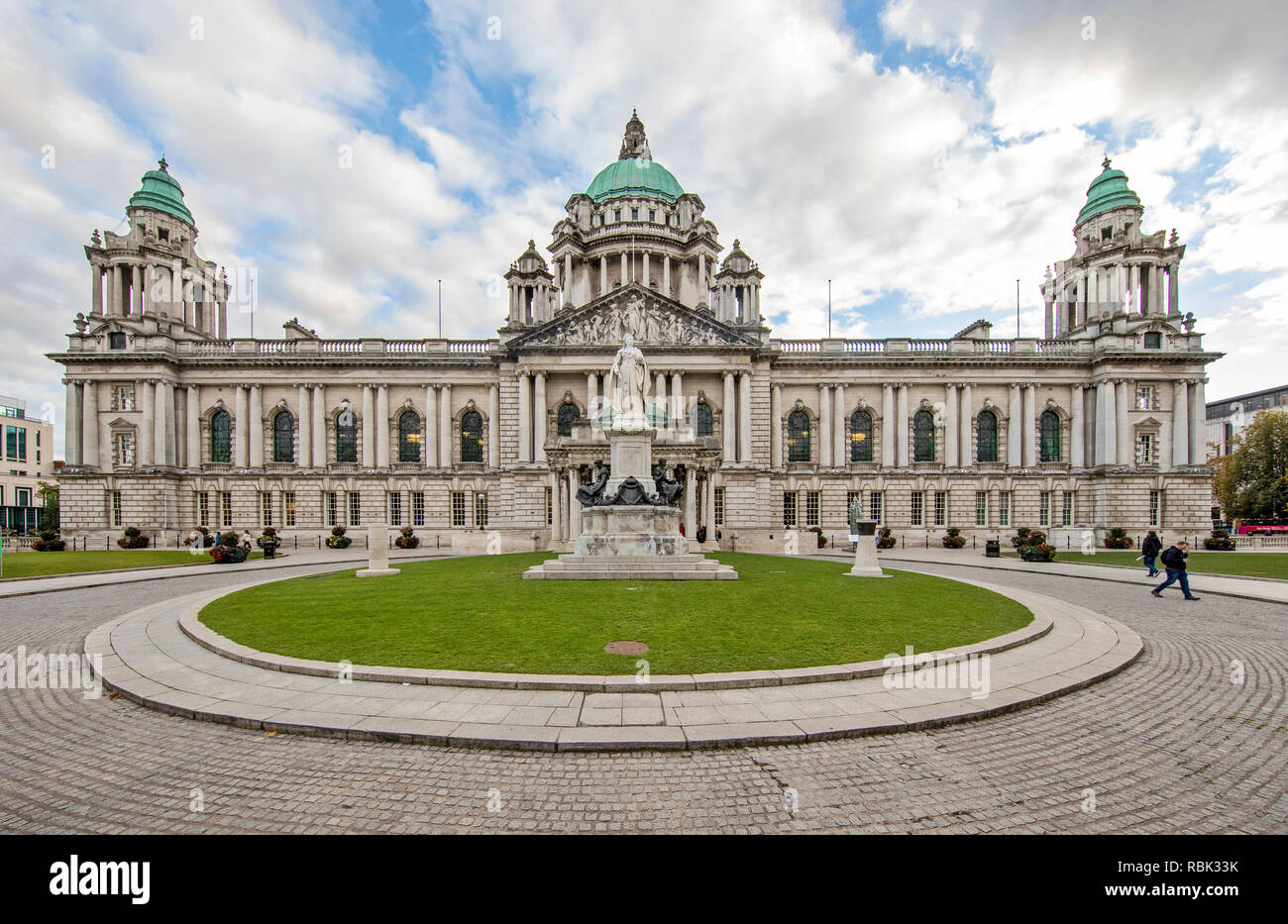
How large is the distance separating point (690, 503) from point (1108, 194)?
47299 mm

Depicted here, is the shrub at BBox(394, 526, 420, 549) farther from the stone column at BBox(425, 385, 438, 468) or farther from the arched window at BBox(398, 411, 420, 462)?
the arched window at BBox(398, 411, 420, 462)

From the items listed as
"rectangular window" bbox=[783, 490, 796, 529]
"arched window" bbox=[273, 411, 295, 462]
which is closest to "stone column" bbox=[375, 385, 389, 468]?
"arched window" bbox=[273, 411, 295, 462]

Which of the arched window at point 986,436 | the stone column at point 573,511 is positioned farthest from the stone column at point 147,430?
the arched window at point 986,436

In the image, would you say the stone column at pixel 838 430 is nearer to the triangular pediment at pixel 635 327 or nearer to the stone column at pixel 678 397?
the triangular pediment at pixel 635 327

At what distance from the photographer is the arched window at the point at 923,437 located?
44781mm

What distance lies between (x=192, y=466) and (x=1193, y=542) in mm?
77388

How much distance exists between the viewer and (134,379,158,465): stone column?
4238cm

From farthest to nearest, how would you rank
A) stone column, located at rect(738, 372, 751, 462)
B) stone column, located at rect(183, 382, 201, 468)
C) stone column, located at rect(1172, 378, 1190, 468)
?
stone column, located at rect(183, 382, 201, 468) < stone column, located at rect(1172, 378, 1190, 468) < stone column, located at rect(738, 372, 751, 462)

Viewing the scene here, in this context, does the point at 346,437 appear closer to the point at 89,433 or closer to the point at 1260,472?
the point at 89,433

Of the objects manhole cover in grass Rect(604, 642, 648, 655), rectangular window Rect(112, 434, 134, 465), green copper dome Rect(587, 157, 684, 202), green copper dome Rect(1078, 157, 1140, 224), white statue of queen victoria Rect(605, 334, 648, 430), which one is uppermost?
green copper dome Rect(587, 157, 684, 202)

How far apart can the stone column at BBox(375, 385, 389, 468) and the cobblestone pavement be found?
132 feet

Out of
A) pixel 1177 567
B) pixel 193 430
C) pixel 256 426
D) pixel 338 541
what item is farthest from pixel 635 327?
pixel 193 430
